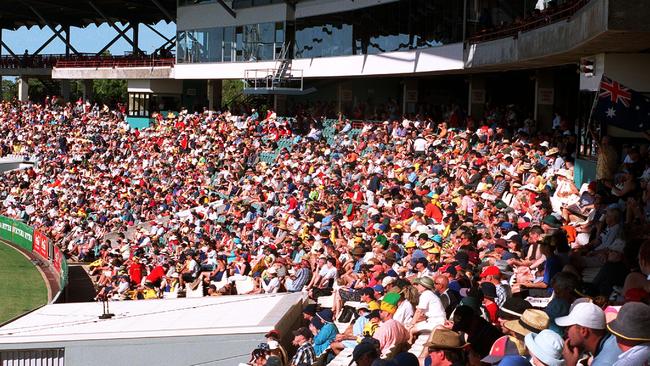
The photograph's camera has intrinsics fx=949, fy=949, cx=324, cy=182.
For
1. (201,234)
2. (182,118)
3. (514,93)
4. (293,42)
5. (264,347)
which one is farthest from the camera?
(182,118)

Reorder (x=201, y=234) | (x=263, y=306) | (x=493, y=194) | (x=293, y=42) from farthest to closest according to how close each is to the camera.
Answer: (x=293, y=42) → (x=201, y=234) → (x=493, y=194) → (x=263, y=306)

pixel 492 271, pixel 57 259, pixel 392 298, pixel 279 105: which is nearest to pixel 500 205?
pixel 492 271

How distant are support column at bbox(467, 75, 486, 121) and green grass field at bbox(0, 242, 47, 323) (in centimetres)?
1243

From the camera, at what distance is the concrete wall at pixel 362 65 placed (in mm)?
25891

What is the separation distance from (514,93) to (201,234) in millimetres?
10996

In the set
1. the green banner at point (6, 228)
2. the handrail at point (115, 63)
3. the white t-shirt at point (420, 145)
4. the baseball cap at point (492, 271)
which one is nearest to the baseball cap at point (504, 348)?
the baseball cap at point (492, 271)

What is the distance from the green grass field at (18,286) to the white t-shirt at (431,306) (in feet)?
40.7

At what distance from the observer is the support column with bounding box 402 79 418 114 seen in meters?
31.4

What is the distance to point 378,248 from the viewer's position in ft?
45.3

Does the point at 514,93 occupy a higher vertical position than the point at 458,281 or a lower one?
higher

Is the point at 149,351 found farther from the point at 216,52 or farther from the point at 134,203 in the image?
the point at 216,52

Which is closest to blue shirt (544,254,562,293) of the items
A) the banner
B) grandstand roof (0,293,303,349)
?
grandstand roof (0,293,303,349)

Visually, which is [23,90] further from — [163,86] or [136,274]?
[136,274]

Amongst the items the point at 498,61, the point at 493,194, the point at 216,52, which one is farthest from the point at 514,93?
the point at 216,52
